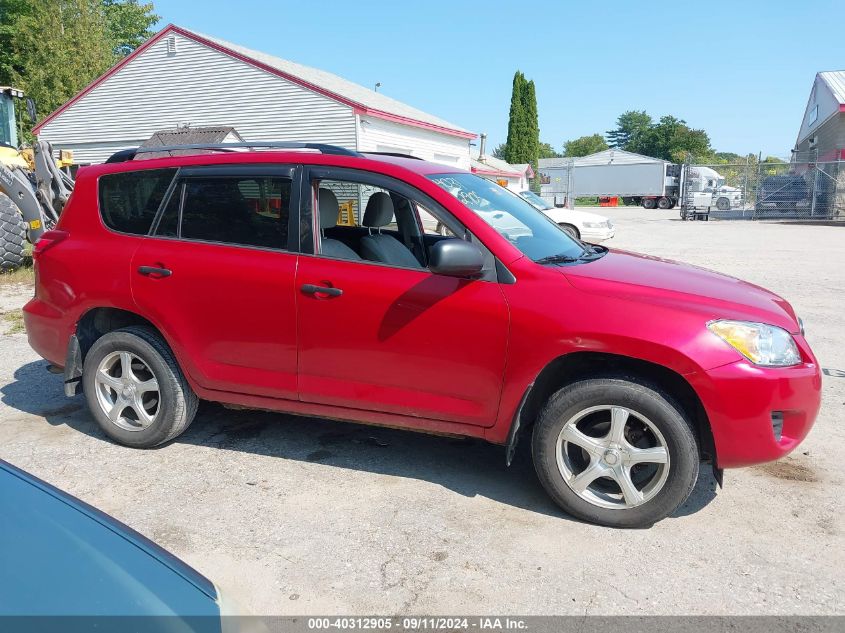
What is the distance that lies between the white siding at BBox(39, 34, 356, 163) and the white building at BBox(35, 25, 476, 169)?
0.10 feet

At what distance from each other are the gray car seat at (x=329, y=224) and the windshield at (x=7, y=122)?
12.3m

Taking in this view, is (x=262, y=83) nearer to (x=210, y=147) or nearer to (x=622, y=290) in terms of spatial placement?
(x=210, y=147)

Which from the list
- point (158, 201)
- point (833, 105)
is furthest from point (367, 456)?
point (833, 105)

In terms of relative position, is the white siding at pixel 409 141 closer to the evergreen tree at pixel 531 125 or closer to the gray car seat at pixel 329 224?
the gray car seat at pixel 329 224

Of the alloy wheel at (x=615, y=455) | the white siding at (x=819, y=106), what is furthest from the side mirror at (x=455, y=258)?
the white siding at (x=819, y=106)

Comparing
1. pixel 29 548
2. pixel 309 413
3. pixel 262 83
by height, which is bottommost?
pixel 309 413

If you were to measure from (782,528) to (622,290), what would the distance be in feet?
4.75

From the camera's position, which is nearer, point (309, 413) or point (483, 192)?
point (309, 413)

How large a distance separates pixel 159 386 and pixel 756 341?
3.38 metres

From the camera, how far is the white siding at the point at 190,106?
21.3 m

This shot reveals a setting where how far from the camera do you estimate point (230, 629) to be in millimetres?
1623

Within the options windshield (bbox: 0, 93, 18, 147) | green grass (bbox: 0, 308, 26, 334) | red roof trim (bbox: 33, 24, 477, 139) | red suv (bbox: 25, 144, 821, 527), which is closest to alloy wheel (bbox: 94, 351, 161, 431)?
red suv (bbox: 25, 144, 821, 527)

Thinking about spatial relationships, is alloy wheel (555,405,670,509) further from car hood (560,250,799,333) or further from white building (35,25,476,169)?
white building (35,25,476,169)

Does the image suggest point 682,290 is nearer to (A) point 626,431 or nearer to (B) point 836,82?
(A) point 626,431
